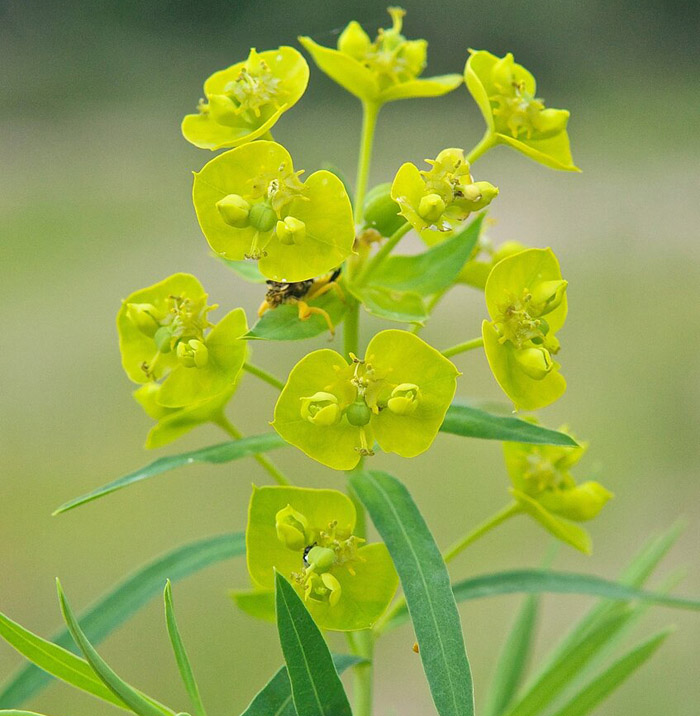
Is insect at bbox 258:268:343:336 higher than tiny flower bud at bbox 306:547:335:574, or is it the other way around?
insect at bbox 258:268:343:336

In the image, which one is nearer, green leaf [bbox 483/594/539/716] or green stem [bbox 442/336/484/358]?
green stem [bbox 442/336/484/358]

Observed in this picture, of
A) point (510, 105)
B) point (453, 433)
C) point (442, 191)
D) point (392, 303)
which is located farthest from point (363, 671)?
point (510, 105)

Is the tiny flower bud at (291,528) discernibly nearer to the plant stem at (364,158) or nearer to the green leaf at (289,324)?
the green leaf at (289,324)

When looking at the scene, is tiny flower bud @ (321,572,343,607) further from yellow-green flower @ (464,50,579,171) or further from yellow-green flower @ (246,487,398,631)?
yellow-green flower @ (464,50,579,171)

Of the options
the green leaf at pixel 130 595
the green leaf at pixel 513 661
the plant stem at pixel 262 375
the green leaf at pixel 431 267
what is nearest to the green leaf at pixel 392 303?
the green leaf at pixel 431 267

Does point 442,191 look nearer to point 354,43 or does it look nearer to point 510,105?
point 510,105

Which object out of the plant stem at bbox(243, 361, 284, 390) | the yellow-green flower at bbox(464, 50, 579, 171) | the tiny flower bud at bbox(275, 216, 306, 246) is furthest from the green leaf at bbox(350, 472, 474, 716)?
the yellow-green flower at bbox(464, 50, 579, 171)
